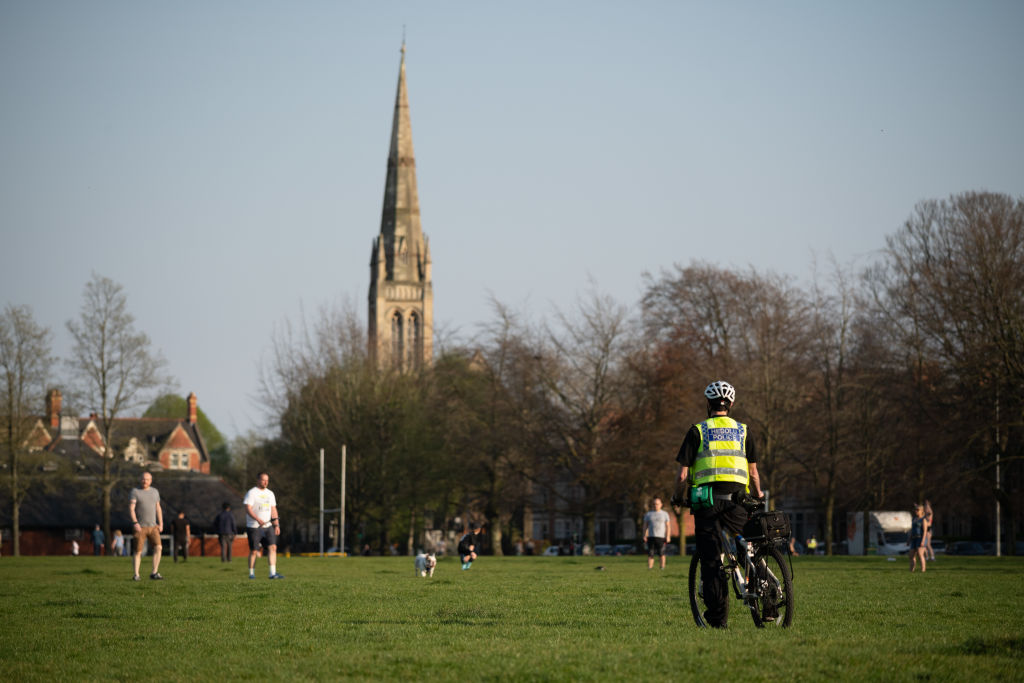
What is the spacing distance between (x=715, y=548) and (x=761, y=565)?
40cm


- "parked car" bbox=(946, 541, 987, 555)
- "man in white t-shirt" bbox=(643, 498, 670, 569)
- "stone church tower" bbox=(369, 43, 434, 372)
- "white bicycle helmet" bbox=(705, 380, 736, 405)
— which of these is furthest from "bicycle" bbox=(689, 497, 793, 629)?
"stone church tower" bbox=(369, 43, 434, 372)

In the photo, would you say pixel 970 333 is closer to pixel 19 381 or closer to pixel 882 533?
pixel 882 533

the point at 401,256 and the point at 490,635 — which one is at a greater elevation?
the point at 401,256

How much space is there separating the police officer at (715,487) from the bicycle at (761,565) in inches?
3.3

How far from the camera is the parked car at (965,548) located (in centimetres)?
6481

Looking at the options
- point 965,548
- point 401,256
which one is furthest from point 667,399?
point 401,256

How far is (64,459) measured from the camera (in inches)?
2537

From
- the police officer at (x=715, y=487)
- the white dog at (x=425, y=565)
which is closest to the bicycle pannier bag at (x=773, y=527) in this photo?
the police officer at (x=715, y=487)

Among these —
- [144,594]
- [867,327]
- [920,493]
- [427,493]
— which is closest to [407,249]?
[427,493]

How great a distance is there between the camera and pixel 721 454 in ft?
32.6

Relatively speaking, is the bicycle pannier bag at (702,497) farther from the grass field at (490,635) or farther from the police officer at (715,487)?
the grass field at (490,635)

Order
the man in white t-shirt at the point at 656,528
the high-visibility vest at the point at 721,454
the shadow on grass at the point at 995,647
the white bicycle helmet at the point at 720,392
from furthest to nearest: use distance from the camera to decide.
Result: 1. the man in white t-shirt at the point at 656,528
2. the white bicycle helmet at the point at 720,392
3. the high-visibility vest at the point at 721,454
4. the shadow on grass at the point at 995,647

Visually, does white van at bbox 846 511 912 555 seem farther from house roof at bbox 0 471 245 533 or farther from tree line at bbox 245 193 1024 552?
house roof at bbox 0 471 245 533

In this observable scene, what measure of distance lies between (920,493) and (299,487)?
109 feet
